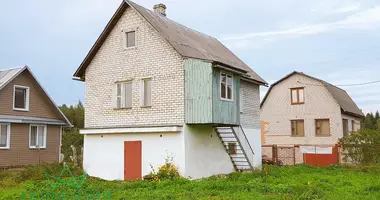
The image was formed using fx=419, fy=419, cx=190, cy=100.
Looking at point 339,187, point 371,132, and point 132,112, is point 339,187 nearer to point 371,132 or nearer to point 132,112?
point 132,112

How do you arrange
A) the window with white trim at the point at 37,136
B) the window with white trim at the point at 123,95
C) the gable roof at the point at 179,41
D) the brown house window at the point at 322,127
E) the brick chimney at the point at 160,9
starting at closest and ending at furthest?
the gable roof at the point at 179,41, the window with white trim at the point at 123,95, the brick chimney at the point at 160,9, the window with white trim at the point at 37,136, the brown house window at the point at 322,127

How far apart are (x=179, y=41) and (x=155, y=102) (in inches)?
129

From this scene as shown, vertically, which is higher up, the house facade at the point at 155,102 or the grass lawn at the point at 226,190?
the house facade at the point at 155,102

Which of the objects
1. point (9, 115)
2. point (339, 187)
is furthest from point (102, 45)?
point (339, 187)

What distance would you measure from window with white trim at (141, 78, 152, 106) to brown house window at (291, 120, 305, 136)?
1835 cm

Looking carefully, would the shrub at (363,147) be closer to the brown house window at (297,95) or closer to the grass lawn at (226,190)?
the grass lawn at (226,190)

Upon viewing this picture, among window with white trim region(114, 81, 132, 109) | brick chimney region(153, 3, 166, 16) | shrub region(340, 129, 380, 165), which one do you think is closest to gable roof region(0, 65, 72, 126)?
window with white trim region(114, 81, 132, 109)

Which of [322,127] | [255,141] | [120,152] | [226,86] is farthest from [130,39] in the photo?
[322,127]

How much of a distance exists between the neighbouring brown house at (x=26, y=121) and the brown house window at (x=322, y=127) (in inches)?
772

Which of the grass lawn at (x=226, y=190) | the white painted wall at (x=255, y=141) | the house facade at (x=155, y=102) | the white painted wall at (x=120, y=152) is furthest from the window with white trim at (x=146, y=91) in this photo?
the white painted wall at (x=255, y=141)

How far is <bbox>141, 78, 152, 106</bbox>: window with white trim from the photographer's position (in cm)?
2017

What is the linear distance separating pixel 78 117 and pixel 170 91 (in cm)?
3695

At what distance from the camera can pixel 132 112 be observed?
20391 mm

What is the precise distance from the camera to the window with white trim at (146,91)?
20.2 m
